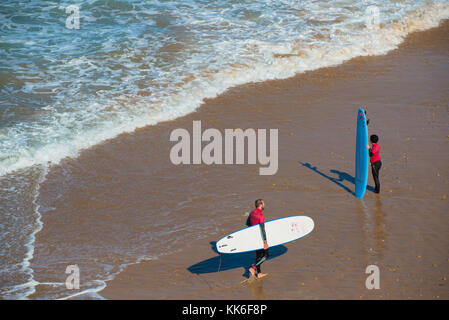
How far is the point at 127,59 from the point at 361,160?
9094 mm

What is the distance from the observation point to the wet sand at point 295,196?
673 cm

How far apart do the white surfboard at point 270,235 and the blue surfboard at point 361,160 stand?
1.62 metres

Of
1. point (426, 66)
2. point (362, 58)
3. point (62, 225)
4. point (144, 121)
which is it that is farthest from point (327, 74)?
point (62, 225)

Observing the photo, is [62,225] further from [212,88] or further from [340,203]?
[212,88]

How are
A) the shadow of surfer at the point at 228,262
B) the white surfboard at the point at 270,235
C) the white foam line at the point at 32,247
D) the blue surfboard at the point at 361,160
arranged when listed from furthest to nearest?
the blue surfboard at the point at 361,160
the shadow of surfer at the point at 228,262
the white surfboard at the point at 270,235
the white foam line at the point at 32,247

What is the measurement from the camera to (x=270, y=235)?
708cm

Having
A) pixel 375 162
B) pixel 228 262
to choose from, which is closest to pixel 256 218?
pixel 228 262

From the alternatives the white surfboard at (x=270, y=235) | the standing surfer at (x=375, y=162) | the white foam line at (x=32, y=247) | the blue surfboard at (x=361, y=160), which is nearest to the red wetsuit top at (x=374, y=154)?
the standing surfer at (x=375, y=162)

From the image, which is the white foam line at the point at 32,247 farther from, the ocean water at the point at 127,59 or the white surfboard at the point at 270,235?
the white surfboard at the point at 270,235

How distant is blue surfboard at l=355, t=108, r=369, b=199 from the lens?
857 centimetres

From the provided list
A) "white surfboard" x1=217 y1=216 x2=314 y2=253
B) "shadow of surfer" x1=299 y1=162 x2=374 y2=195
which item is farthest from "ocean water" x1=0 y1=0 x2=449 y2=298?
"shadow of surfer" x1=299 y1=162 x2=374 y2=195

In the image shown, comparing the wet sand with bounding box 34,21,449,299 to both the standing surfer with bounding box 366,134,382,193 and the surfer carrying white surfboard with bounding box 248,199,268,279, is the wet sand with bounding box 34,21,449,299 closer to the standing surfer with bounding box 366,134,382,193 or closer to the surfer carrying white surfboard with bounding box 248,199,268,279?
the surfer carrying white surfboard with bounding box 248,199,268,279

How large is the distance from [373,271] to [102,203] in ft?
15.4

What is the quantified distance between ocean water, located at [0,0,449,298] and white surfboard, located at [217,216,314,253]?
1.75 m
